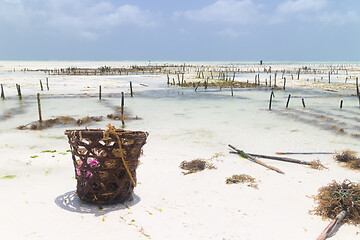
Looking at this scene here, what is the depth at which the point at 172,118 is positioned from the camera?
15.7 metres

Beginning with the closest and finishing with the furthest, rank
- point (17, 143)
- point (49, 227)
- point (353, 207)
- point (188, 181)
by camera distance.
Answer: point (49, 227) → point (353, 207) → point (188, 181) → point (17, 143)

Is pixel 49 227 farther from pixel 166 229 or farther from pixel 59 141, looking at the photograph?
pixel 59 141

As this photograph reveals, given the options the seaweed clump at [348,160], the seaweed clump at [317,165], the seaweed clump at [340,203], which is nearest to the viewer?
the seaweed clump at [340,203]

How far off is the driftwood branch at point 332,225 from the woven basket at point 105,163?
3040mm

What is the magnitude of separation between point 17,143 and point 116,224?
23.9 ft

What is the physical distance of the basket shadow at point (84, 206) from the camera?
15.6 ft

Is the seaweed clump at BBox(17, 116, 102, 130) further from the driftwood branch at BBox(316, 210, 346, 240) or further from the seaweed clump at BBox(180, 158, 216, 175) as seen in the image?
the driftwood branch at BBox(316, 210, 346, 240)

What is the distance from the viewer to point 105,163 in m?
4.70

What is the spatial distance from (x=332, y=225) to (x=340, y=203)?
0.75m

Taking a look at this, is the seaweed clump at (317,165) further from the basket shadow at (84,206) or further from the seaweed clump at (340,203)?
the basket shadow at (84,206)

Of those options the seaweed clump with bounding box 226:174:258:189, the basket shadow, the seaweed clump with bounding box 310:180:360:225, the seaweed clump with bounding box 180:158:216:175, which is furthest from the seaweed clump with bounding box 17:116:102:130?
the seaweed clump with bounding box 310:180:360:225

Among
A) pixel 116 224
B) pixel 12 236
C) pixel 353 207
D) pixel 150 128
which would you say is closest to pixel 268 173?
pixel 353 207

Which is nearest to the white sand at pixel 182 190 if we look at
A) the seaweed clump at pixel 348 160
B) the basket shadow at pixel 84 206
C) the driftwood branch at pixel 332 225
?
the basket shadow at pixel 84 206

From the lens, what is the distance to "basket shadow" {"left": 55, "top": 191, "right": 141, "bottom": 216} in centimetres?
476
